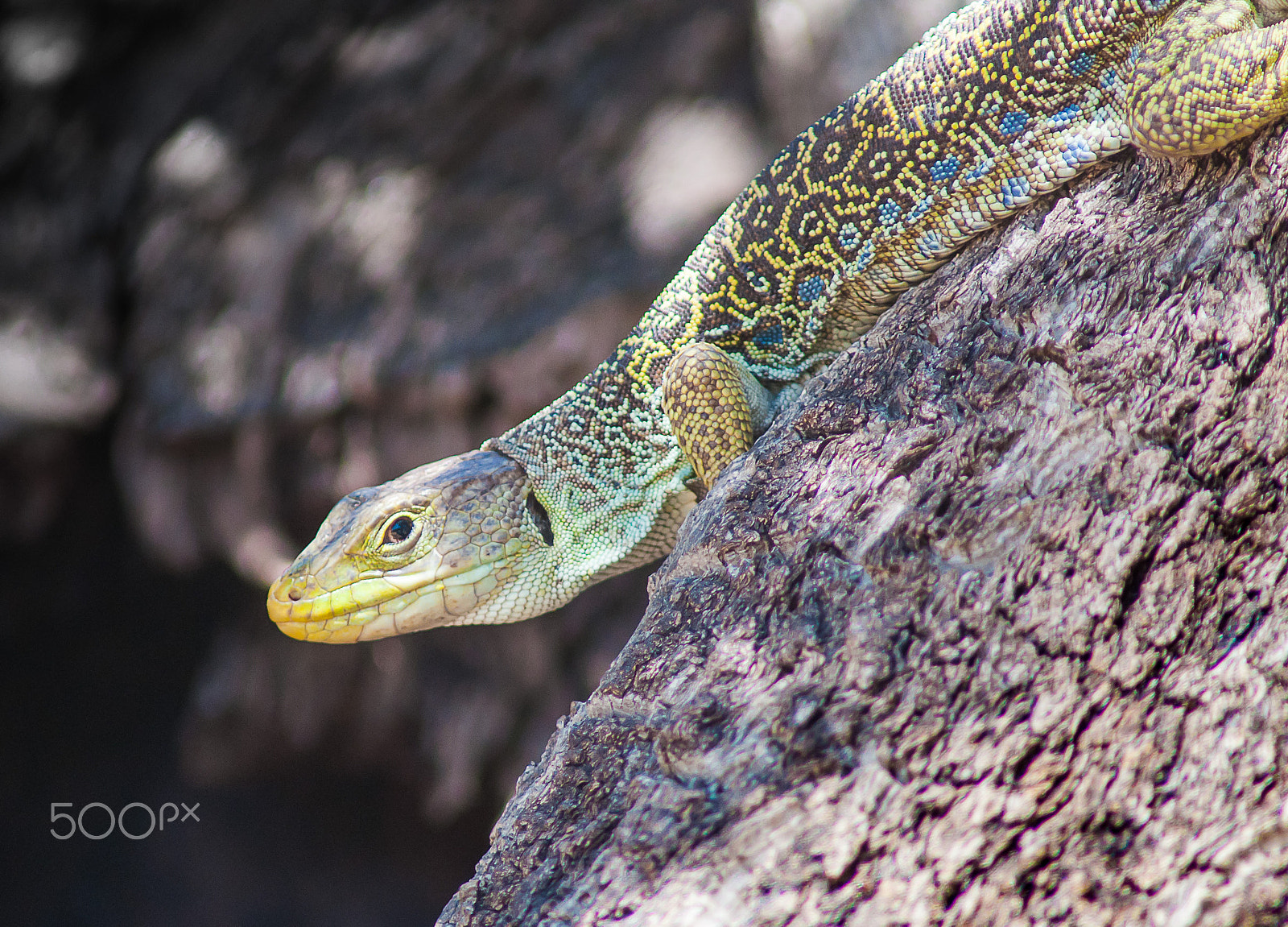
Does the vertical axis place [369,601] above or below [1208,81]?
above

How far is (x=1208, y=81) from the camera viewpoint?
5.50 feet

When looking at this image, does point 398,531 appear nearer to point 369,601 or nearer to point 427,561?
point 427,561

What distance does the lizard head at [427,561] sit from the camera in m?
2.83

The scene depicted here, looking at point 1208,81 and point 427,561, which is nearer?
point 1208,81

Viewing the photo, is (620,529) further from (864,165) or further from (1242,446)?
(1242,446)

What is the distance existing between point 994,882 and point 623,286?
163 inches

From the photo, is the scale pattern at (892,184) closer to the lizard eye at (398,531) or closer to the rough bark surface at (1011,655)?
the rough bark surface at (1011,655)

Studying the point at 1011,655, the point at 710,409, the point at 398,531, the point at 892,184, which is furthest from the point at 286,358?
the point at 1011,655

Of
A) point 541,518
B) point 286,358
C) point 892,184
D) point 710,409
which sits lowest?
point 710,409

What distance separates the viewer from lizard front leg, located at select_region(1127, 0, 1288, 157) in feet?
5.39

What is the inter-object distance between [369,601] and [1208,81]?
2.52 metres

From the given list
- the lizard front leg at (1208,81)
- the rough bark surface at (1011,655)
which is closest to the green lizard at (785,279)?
the lizard front leg at (1208,81)

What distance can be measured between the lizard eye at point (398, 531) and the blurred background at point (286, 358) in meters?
2.45

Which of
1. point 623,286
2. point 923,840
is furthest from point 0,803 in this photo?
point 923,840
